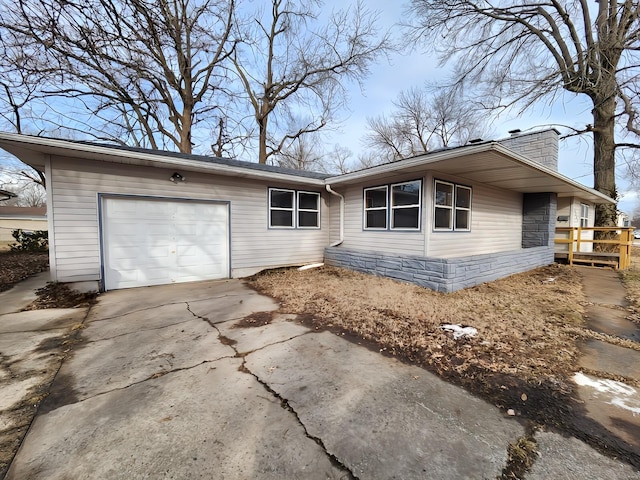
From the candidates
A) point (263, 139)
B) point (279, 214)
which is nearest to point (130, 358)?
point (279, 214)

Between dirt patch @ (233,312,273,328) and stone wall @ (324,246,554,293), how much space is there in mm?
3412

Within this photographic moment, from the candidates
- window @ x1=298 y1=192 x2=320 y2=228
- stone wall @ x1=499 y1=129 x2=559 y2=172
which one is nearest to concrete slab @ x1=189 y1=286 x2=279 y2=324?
window @ x1=298 y1=192 x2=320 y2=228

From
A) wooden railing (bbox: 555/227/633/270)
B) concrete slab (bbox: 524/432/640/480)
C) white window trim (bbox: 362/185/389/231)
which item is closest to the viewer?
concrete slab (bbox: 524/432/640/480)

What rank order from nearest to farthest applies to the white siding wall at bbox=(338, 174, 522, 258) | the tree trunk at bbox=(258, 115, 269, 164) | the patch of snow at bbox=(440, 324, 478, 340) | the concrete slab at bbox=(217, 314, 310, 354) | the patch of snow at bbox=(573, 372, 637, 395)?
the patch of snow at bbox=(573, 372, 637, 395)
the concrete slab at bbox=(217, 314, 310, 354)
the patch of snow at bbox=(440, 324, 478, 340)
the white siding wall at bbox=(338, 174, 522, 258)
the tree trunk at bbox=(258, 115, 269, 164)

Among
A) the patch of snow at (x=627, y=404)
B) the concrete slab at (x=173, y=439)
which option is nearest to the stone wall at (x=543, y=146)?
the patch of snow at (x=627, y=404)

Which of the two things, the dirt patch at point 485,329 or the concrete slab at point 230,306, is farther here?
the concrete slab at point 230,306

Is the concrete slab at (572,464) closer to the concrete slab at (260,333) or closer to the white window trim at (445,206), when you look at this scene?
the concrete slab at (260,333)

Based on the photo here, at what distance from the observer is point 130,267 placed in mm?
6027

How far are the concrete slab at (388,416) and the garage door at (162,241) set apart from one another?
4526 millimetres

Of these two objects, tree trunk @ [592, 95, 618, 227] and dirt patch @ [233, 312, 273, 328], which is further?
tree trunk @ [592, 95, 618, 227]

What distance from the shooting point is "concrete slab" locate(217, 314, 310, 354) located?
3.25 m

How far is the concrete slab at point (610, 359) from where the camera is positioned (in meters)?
2.73

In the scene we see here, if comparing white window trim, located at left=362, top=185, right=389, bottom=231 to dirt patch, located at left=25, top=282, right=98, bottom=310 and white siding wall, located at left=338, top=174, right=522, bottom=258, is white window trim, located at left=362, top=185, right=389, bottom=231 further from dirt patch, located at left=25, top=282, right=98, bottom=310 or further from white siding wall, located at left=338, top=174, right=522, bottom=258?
dirt patch, located at left=25, top=282, right=98, bottom=310

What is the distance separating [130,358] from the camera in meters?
2.93
